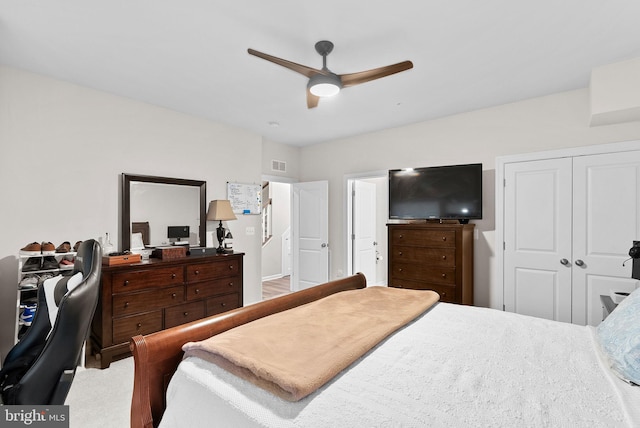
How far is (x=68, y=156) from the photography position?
2.99 metres

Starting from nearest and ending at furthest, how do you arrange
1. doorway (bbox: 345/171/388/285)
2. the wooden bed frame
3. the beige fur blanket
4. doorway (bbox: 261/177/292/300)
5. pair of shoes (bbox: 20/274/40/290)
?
the beige fur blanket < the wooden bed frame < pair of shoes (bbox: 20/274/40/290) < doorway (bbox: 345/171/388/285) < doorway (bbox: 261/177/292/300)

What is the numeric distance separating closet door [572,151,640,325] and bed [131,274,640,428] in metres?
1.78

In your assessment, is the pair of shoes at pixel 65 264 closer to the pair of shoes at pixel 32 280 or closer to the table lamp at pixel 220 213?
the pair of shoes at pixel 32 280

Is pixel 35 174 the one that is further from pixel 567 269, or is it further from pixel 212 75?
pixel 567 269

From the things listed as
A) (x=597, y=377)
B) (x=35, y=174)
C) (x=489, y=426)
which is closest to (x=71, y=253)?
(x=35, y=174)

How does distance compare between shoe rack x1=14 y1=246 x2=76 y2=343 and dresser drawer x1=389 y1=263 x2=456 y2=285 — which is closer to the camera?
shoe rack x1=14 y1=246 x2=76 y2=343

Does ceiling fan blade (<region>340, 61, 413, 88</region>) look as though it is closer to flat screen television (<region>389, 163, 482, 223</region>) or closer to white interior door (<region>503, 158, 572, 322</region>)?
flat screen television (<region>389, 163, 482, 223</region>)

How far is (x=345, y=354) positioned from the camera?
4.27 feet

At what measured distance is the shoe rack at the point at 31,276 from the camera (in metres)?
2.47

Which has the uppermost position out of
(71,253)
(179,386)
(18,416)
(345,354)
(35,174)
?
(35,174)

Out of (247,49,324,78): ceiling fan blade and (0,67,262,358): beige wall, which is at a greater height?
(247,49,324,78): ceiling fan blade

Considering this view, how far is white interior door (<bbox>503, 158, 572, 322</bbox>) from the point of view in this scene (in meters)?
3.21

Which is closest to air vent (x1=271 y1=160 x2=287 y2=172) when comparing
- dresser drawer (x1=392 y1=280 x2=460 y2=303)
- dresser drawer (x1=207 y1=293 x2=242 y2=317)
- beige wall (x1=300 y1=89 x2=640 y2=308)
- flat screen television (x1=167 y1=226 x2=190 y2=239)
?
beige wall (x1=300 y1=89 x2=640 y2=308)

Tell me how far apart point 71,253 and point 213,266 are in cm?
132
